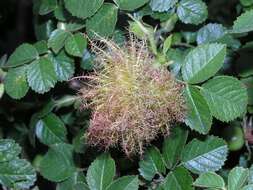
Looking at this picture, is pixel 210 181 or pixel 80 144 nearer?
pixel 210 181

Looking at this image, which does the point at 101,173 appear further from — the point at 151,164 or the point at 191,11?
the point at 191,11

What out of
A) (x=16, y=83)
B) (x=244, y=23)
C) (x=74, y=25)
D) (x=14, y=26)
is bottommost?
(x=14, y=26)

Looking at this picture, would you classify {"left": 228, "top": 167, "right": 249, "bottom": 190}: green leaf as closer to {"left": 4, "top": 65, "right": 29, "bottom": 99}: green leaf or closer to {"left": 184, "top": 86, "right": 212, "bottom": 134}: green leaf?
{"left": 184, "top": 86, "right": 212, "bottom": 134}: green leaf

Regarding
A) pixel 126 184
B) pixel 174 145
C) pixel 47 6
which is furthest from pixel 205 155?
pixel 47 6

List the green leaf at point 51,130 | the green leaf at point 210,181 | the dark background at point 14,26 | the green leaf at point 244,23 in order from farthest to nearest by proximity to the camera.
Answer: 1. the dark background at point 14,26
2. the green leaf at point 51,130
3. the green leaf at point 210,181
4. the green leaf at point 244,23

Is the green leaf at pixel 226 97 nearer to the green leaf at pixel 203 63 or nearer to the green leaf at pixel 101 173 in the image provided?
the green leaf at pixel 203 63

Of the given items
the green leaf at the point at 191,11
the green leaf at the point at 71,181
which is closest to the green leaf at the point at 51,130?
the green leaf at the point at 71,181

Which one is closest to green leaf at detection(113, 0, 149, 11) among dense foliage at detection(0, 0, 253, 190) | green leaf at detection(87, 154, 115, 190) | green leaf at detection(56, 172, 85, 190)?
dense foliage at detection(0, 0, 253, 190)
